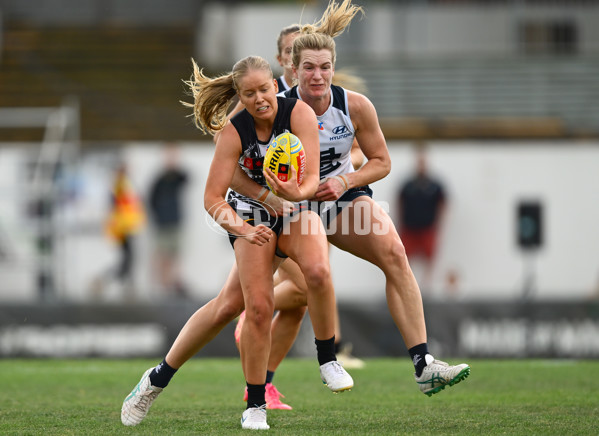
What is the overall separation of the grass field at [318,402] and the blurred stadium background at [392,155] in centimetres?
133

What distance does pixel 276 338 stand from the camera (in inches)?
258

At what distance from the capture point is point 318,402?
21.8 feet

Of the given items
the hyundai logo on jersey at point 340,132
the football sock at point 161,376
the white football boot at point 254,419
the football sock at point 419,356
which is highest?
the hyundai logo on jersey at point 340,132

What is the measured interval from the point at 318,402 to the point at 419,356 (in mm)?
1256

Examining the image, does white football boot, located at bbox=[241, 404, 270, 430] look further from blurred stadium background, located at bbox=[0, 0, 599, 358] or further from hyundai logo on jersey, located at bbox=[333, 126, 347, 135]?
blurred stadium background, located at bbox=[0, 0, 599, 358]

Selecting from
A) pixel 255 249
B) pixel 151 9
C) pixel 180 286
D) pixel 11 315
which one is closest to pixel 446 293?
pixel 180 286

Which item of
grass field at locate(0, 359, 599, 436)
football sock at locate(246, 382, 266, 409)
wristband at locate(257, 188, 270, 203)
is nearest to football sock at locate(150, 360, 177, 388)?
grass field at locate(0, 359, 599, 436)

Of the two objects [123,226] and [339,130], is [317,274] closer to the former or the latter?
[339,130]

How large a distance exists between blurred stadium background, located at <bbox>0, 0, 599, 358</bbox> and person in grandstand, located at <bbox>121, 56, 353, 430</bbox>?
2040 millimetres

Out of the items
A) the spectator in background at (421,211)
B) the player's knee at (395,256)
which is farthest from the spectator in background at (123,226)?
the player's knee at (395,256)

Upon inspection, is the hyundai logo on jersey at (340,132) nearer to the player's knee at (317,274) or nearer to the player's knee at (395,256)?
the player's knee at (395,256)

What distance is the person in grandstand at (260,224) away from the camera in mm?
5355

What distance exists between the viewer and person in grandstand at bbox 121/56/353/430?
5.36 metres

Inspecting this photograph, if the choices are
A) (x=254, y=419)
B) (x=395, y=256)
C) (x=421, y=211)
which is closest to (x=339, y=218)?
(x=395, y=256)
